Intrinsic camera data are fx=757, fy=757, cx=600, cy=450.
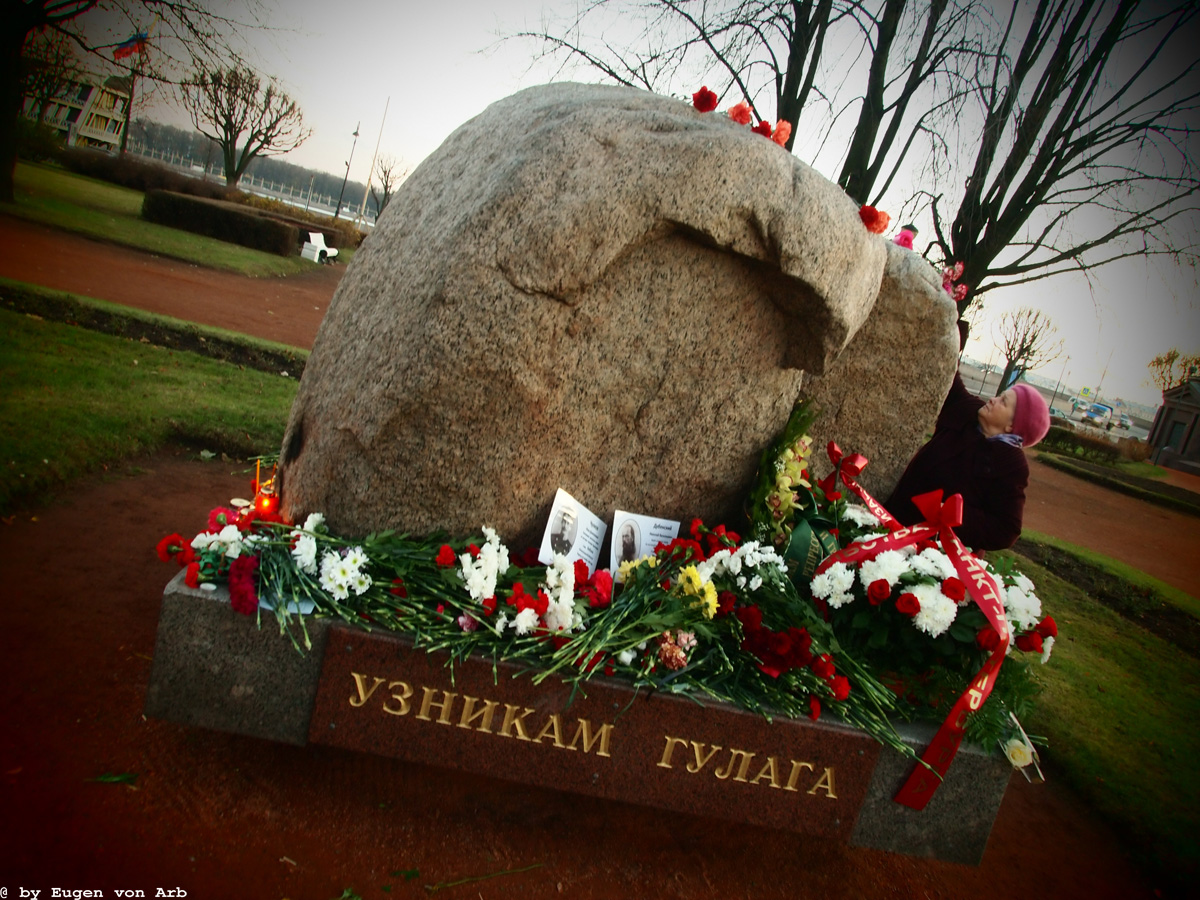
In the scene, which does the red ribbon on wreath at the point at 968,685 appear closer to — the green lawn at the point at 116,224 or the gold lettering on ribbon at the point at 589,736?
the gold lettering on ribbon at the point at 589,736

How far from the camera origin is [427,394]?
266 cm

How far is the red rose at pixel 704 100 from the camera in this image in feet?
10.1

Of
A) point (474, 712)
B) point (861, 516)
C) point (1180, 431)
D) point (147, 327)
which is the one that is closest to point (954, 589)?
point (861, 516)

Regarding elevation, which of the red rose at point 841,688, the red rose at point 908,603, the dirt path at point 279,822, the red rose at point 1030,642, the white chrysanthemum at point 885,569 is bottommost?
the dirt path at point 279,822

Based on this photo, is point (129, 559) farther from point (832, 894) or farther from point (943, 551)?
point (943, 551)

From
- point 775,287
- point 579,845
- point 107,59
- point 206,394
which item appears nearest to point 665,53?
point 206,394

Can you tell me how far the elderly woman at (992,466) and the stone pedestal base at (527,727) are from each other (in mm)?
1199

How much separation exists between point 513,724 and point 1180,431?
31.1 metres

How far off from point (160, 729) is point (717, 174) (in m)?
2.79

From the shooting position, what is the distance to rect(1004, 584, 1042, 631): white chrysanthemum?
10.2ft

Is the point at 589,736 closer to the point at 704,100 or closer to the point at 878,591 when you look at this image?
the point at 878,591

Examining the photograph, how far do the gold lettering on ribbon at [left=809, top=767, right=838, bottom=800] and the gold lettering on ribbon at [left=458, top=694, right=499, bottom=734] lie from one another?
1.21 m

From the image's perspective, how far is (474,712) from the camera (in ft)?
8.52

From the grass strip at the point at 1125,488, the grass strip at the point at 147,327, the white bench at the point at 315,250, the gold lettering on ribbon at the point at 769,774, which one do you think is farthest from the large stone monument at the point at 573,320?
the white bench at the point at 315,250
